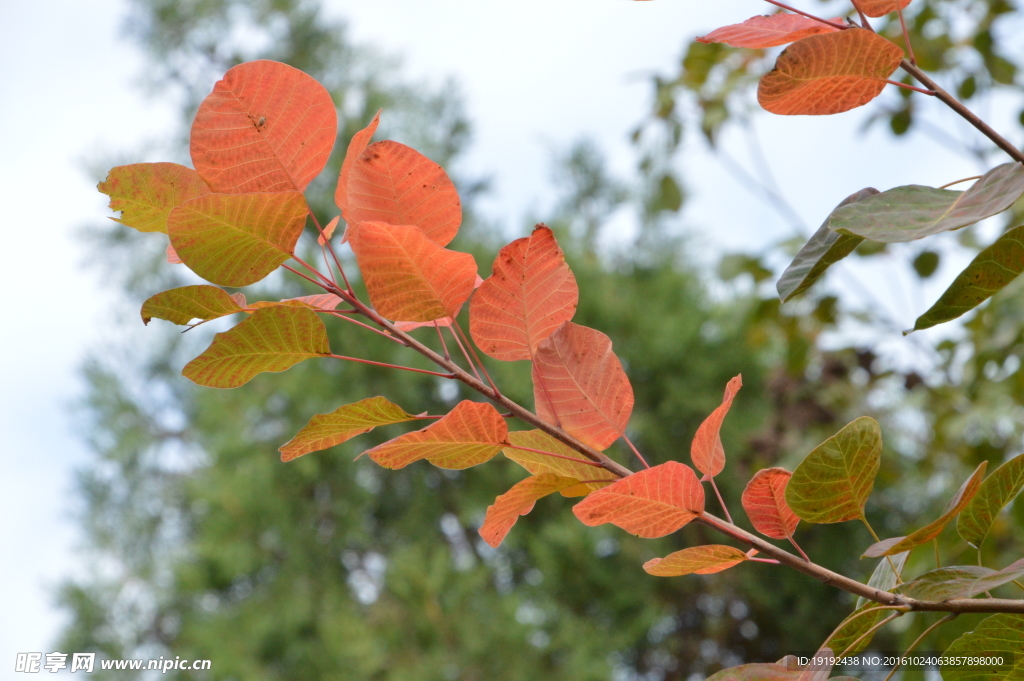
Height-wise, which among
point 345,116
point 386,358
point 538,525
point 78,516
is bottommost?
point 78,516

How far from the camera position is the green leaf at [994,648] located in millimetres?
240

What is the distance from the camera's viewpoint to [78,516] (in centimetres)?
354

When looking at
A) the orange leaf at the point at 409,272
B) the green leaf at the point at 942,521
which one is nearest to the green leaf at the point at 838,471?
the green leaf at the point at 942,521

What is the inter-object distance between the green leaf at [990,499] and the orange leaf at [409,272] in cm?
19

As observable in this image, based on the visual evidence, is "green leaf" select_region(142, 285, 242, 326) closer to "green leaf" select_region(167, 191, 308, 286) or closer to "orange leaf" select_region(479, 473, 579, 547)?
"green leaf" select_region(167, 191, 308, 286)

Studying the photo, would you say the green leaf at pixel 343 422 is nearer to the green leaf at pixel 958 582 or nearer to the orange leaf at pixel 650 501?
the orange leaf at pixel 650 501

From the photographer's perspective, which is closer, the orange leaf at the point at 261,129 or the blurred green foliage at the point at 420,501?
the orange leaf at the point at 261,129

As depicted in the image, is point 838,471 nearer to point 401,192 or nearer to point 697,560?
point 697,560

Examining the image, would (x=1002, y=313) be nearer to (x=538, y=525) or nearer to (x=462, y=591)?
(x=462, y=591)

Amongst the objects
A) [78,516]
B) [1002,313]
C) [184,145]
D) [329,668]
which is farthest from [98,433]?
[1002,313]

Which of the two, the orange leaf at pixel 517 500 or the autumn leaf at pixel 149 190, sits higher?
the autumn leaf at pixel 149 190

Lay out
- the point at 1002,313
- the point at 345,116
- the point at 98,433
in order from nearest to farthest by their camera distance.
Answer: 1. the point at 1002,313
2. the point at 345,116
3. the point at 98,433

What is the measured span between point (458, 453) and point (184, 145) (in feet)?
12.6

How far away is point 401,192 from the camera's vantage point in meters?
0.25
